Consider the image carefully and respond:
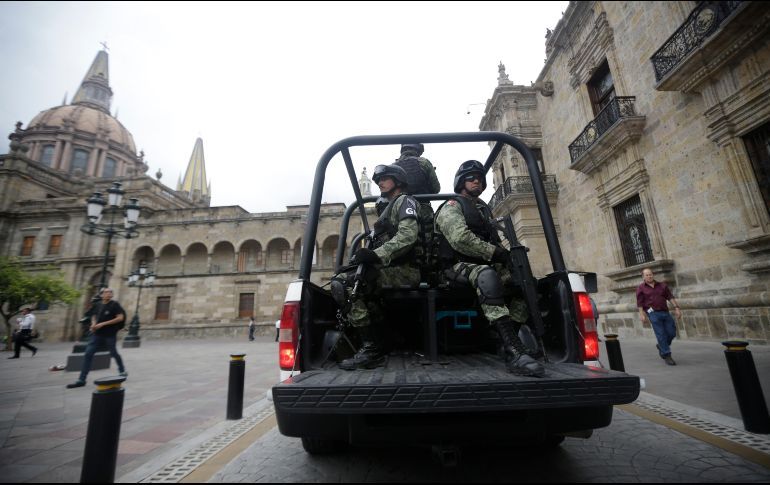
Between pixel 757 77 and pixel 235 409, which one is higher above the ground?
Answer: pixel 757 77

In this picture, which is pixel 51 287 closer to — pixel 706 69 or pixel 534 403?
pixel 534 403

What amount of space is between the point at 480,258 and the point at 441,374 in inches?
38.5

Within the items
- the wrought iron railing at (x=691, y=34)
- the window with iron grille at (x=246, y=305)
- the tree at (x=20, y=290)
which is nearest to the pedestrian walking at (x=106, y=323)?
the wrought iron railing at (x=691, y=34)

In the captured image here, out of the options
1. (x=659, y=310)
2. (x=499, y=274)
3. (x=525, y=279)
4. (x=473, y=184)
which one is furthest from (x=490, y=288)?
(x=659, y=310)

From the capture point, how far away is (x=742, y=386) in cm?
272

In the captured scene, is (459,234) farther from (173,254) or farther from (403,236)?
(173,254)

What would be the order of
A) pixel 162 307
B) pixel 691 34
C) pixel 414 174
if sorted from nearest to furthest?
pixel 414 174, pixel 691 34, pixel 162 307

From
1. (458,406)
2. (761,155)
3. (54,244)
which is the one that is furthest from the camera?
(54,244)

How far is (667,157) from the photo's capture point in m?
8.37

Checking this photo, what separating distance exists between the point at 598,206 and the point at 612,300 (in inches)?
127

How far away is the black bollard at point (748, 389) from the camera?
2619 millimetres

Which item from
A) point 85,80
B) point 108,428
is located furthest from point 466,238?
point 85,80

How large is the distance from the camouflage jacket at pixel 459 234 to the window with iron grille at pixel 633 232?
964cm

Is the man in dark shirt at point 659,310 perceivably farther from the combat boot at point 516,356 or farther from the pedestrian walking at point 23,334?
the pedestrian walking at point 23,334
